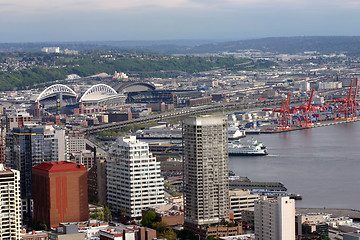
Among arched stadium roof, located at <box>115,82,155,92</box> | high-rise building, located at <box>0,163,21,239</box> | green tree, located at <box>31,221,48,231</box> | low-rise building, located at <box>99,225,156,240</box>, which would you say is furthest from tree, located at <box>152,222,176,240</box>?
arched stadium roof, located at <box>115,82,155,92</box>

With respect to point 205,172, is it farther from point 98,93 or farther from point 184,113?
point 98,93

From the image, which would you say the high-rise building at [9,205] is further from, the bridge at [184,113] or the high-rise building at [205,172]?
the bridge at [184,113]

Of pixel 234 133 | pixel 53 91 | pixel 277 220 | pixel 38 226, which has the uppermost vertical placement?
pixel 53 91

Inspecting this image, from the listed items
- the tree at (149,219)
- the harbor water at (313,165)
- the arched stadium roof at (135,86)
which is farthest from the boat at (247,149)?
the arched stadium roof at (135,86)

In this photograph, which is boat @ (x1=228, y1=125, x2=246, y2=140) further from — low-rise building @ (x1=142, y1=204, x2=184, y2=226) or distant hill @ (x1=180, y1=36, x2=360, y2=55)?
distant hill @ (x1=180, y1=36, x2=360, y2=55)

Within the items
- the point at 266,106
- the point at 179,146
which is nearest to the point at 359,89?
the point at 266,106

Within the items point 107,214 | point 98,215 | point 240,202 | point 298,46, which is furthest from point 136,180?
point 298,46
